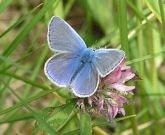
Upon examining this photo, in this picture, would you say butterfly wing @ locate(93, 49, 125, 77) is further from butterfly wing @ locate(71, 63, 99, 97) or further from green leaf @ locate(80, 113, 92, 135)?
green leaf @ locate(80, 113, 92, 135)

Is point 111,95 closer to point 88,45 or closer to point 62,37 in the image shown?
point 62,37

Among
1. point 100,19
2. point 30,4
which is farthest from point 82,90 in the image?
point 30,4

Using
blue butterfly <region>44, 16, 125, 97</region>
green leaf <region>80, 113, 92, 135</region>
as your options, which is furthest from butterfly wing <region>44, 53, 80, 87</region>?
green leaf <region>80, 113, 92, 135</region>

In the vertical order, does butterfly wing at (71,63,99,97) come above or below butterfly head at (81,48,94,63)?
below

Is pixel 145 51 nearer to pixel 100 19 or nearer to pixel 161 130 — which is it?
pixel 161 130

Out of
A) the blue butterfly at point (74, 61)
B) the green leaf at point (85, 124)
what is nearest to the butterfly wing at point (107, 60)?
the blue butterfly at point (74, 61)

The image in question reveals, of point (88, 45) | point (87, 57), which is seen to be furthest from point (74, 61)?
point (88, 45)

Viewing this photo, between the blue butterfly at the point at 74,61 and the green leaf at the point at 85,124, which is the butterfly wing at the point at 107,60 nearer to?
the blue butterfly at the point at 74,61
